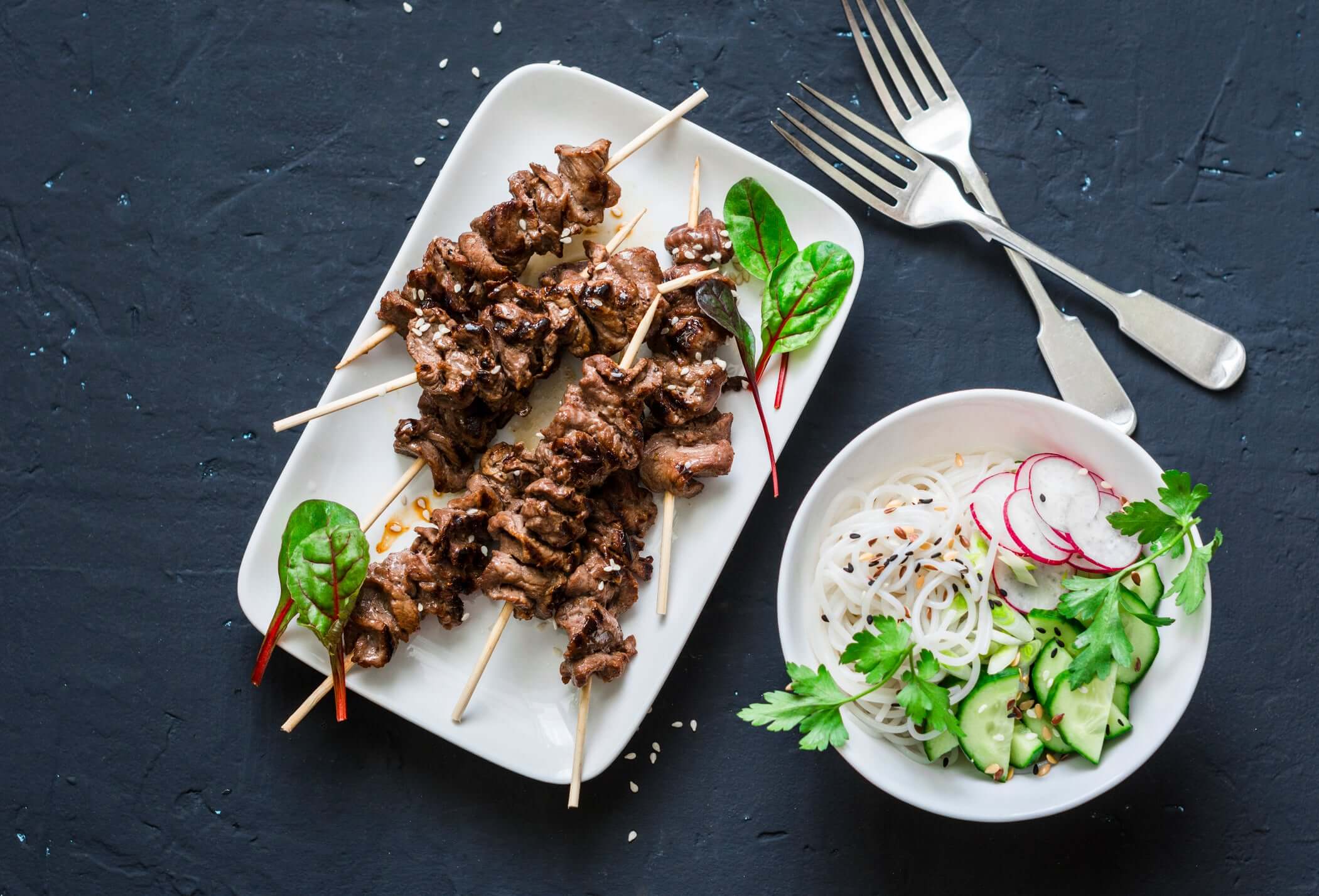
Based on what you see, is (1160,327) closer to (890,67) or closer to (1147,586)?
(1147,586)

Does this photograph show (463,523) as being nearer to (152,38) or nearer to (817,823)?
(817,823)

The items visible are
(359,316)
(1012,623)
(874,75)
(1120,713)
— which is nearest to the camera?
(1120,713)

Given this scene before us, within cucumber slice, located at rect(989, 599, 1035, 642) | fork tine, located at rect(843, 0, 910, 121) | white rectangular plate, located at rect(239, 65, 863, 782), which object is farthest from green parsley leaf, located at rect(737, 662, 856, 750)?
fork tine, located at rect(843, 0, 910, 121)

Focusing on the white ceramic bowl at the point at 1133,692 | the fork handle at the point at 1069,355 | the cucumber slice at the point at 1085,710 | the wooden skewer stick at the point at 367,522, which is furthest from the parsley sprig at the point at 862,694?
the wooden skewer stick at the point at 367,522

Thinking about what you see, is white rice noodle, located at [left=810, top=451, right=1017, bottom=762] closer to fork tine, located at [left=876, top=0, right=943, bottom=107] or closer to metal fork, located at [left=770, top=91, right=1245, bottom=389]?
metal fork, located at [left=770, top=91, right=1245, bottom=389]

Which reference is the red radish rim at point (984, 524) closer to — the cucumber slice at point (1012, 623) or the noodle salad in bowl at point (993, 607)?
the noodle salad in bowl at point (993, 607)

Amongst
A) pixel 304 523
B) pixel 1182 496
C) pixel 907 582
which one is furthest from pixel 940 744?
pixel 304 523
